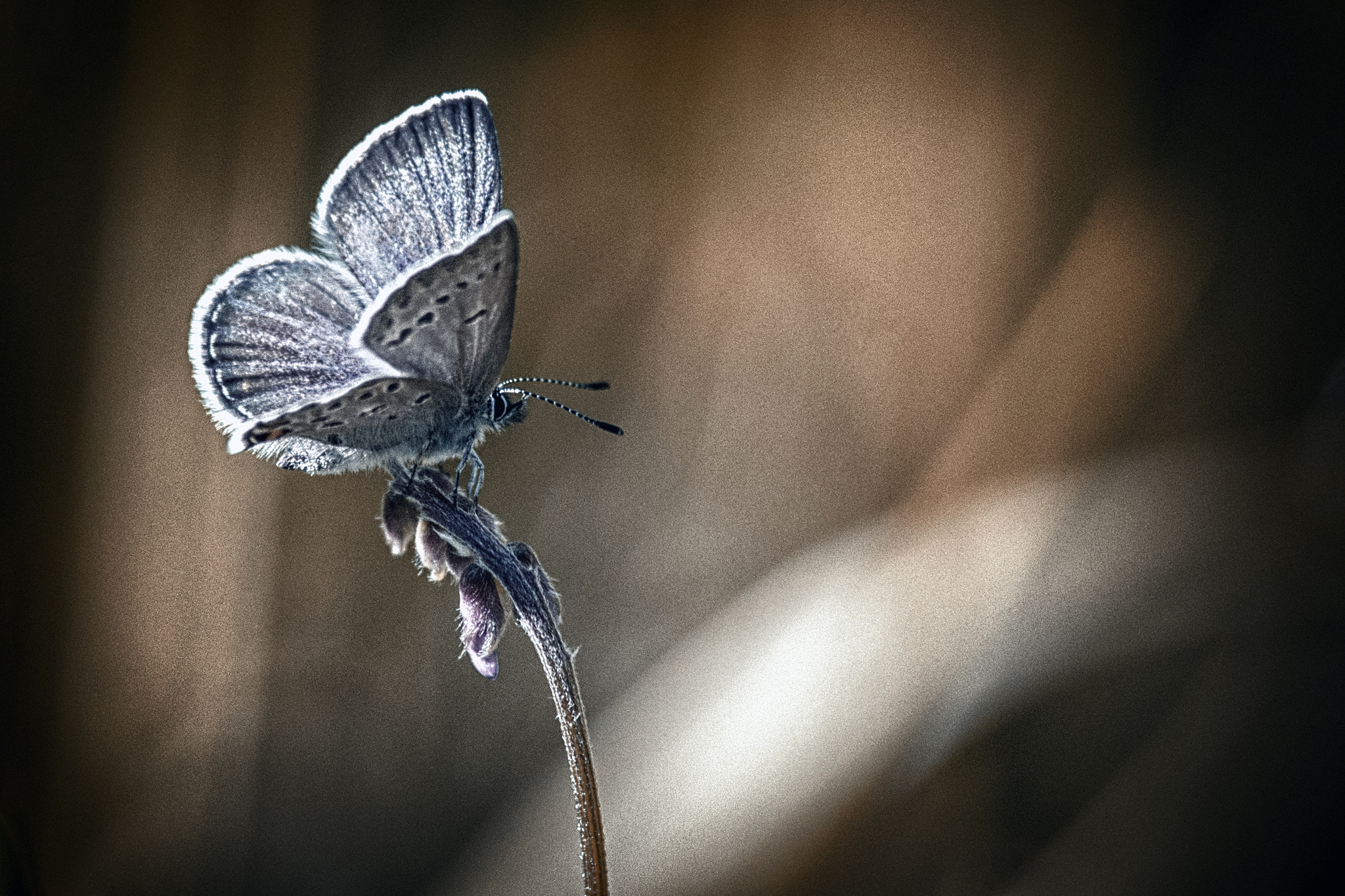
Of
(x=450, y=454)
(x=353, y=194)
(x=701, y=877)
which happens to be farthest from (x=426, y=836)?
(x=353, y=194)

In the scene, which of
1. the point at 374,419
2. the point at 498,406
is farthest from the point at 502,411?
the point at 374,419

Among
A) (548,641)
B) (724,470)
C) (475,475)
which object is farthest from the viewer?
(724,470)

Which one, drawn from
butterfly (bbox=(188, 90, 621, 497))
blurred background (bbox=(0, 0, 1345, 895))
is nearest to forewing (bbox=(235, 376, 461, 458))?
butterfly (bbox=(188, 90, 621, 497))

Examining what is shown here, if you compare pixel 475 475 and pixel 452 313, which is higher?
pixel 452 313

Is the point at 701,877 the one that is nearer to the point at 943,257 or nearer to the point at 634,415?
the point at 634,415

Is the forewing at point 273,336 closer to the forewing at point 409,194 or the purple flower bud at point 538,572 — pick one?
the forewing at point 409,194

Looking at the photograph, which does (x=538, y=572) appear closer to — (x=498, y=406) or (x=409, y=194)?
(x=498, y=406)

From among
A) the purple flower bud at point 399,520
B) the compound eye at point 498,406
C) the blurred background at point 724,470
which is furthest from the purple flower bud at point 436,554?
the blurred background at point 724,470
